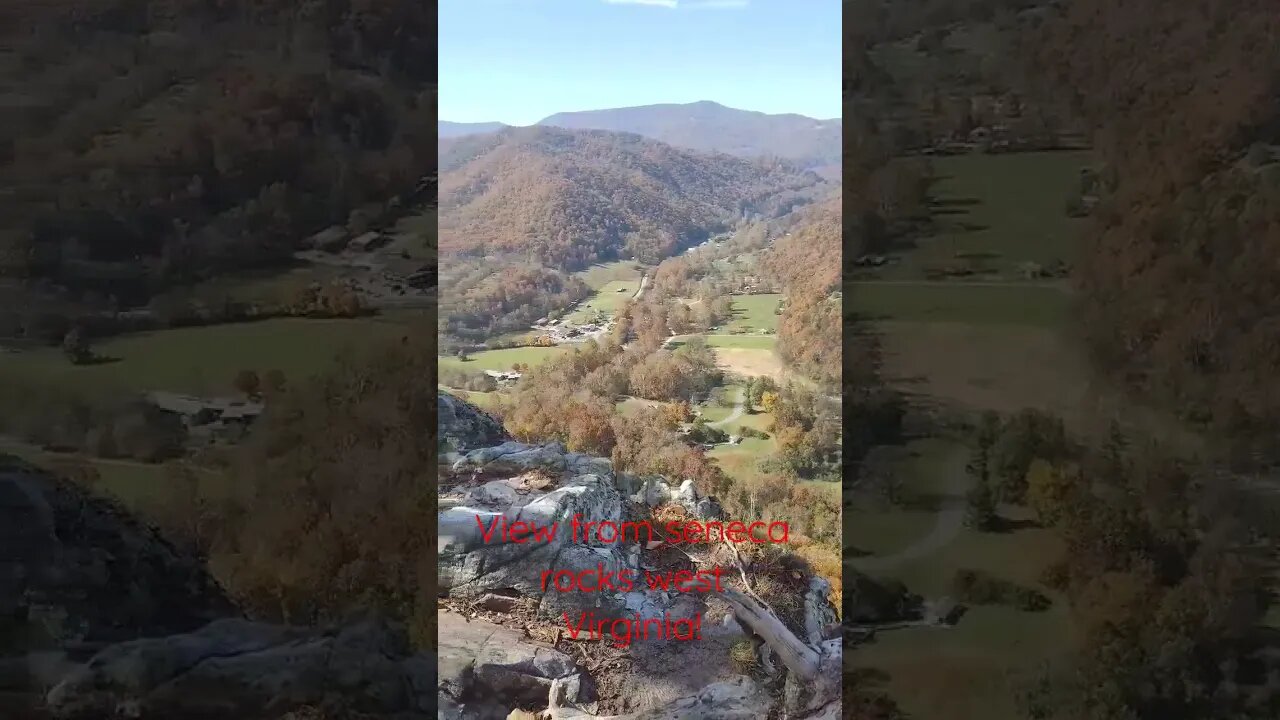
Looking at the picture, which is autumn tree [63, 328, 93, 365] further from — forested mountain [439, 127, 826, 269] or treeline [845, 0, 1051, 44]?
treeline [845, 0, 1051, 44]

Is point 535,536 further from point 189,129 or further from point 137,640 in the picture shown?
point 189,129

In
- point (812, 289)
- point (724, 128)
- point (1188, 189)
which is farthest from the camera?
point (724, 128)

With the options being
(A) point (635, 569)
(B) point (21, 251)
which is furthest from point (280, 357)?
(A) point (635, 569)

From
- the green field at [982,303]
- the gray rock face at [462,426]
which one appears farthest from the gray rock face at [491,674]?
the green field at [982,303]

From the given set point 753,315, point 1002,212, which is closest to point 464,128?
point 753,315

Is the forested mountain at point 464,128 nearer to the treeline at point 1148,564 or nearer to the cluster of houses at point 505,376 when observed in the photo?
the cluster of houses at point 505,376

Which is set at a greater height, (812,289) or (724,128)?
(724,128)

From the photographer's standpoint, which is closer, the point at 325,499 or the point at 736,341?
the point at 325,499

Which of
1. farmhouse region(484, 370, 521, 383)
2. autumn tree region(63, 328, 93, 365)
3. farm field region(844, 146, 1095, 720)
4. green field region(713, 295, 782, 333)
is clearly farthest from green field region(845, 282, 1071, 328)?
autumn tree region(63, 328, 93, 365)

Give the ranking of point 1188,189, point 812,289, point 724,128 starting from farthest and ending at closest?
point 724,128, point 812,289, point 1188,189
